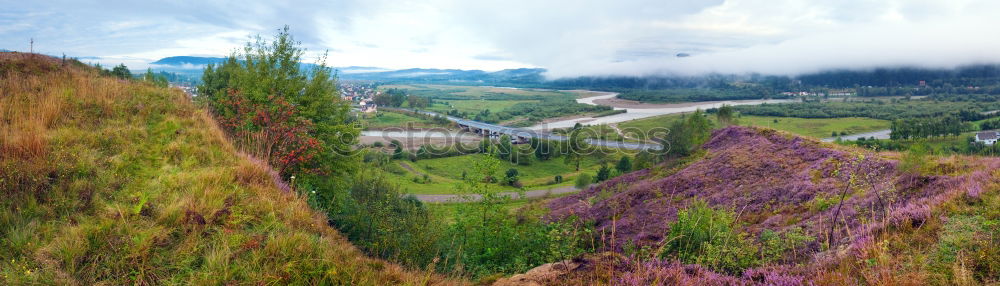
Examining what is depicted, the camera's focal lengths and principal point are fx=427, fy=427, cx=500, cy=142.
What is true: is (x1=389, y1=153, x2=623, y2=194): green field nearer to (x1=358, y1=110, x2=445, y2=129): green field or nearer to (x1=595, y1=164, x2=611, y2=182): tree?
(x1=595, y1=164, x2=611, y2=182): tree

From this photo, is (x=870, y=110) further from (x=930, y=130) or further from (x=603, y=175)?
(x=603, y=175)

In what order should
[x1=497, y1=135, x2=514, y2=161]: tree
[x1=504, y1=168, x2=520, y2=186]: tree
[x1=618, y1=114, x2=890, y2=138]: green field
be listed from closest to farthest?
1. [x1=504, y1=168, x2=520, y2=186]: tree
2. [x1=497, y1=135, x2=514, y2=161]: tree
3. [x1=618, y1=114, x2=890, y2=138]: green field

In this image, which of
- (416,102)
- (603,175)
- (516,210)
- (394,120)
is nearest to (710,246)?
(516,210)

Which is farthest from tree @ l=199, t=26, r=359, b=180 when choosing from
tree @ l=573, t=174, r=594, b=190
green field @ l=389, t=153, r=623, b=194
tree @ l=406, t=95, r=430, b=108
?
tree @ l=406, t=95, r=430, b=108

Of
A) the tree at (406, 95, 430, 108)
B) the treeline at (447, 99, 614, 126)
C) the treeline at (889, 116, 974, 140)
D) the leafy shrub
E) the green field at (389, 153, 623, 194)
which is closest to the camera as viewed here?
the leafy shrub

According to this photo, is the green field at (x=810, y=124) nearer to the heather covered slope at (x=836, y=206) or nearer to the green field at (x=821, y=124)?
the green field at (x=821, y=124)

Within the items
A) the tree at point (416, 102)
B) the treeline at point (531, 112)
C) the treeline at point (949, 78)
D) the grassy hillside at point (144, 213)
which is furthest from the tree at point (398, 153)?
the treeline at point (949, 78)

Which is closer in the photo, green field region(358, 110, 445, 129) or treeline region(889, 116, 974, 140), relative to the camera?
treeline region(889, 116, 974, 140)

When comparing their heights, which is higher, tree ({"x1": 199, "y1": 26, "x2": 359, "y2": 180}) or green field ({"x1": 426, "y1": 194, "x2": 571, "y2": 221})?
tree ({"x1": 199, "y1": 26, "x2": 359, "y2": 180})
